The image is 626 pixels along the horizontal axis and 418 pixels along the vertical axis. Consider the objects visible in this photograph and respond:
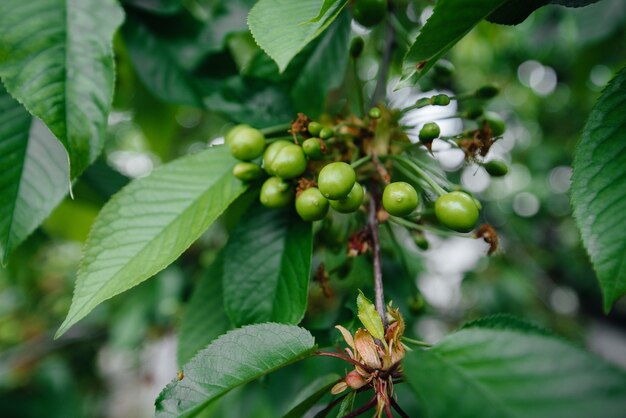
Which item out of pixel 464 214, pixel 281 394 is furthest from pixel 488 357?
pixel 281 394

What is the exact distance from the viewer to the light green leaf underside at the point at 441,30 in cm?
78

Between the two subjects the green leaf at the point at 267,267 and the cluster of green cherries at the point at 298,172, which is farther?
the green leaf at the point at 267,267

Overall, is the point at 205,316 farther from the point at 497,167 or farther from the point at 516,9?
the point at 516,9

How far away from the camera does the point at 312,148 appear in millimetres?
1032

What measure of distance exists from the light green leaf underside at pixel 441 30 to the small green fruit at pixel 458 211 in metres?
0.27

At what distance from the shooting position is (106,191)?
171 cm

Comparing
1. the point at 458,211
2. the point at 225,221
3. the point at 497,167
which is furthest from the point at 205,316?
the point at 497,167

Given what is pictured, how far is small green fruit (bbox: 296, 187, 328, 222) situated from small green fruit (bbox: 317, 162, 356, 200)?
0.18ft

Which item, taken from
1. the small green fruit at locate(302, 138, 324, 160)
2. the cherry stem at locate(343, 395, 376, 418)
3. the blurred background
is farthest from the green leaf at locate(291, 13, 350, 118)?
the cherry stem at locate(343, 395, 376, 418)

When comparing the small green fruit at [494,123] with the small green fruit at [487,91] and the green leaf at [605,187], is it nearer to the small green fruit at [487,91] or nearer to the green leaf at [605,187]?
the small green fruit at [487,91]

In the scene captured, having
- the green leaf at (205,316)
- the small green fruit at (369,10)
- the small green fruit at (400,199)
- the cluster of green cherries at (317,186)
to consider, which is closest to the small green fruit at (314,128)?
the cluster of green cherries at (317,186)

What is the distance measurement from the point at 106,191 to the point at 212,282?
0.65 metres

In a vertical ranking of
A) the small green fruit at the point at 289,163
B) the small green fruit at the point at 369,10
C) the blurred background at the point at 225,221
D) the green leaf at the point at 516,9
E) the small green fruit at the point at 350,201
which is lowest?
the blurred background at the point at 225,221

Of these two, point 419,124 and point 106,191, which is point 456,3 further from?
point 106,191
